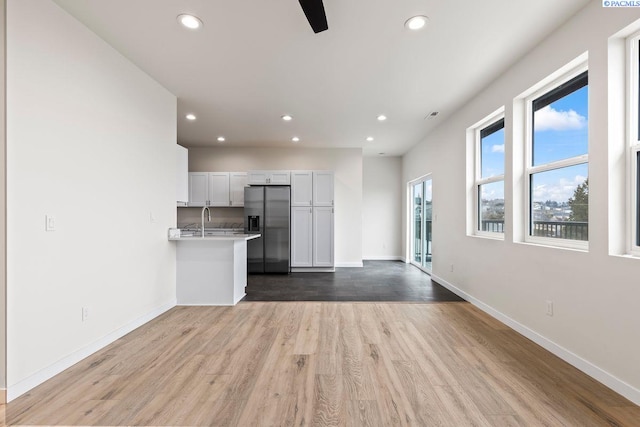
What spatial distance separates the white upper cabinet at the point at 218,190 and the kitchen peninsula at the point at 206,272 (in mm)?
2569

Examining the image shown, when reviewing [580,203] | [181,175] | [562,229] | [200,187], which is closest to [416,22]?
[580,203]

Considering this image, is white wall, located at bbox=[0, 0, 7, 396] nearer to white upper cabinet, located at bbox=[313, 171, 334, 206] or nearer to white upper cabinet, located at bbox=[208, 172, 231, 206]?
white upper cabinet, located at bbox=[208, 172, 231, 206]

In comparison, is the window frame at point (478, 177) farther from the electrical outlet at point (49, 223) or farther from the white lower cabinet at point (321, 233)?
the electrical outlet at point (49, 223)

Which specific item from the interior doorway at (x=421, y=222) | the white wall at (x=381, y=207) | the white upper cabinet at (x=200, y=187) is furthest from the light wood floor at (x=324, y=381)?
the white wall at (x=381, y=207)

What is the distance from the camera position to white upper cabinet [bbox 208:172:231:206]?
246 inches

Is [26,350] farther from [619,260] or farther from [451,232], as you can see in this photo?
[451,232]

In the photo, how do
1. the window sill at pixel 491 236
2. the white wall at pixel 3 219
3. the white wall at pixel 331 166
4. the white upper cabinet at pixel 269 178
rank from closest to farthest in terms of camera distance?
the white wall at pixel 3 219, the window sill at pixel 491 236, the white upper cabinet at pixel 269 178, the white wall at pixel 331 166

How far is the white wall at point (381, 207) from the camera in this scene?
7725mm

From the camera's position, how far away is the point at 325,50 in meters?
2.71

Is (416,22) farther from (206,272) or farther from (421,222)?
(421,222)

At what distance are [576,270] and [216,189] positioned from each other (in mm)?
5914

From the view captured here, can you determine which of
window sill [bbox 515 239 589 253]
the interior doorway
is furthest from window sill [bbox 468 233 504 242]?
the interior doorway

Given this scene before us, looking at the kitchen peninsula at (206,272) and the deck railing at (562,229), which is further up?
the deck railing at (562,229)

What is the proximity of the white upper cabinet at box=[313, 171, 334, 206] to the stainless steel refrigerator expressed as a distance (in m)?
0.60
